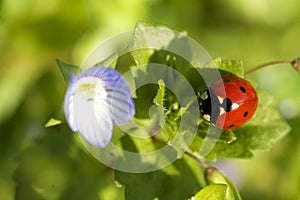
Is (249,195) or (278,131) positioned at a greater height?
(278,131)

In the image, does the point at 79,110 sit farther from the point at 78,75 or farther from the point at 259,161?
the point at 259,161

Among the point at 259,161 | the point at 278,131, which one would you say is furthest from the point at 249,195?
the point at 278,131

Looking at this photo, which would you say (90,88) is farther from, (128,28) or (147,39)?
(128,28)

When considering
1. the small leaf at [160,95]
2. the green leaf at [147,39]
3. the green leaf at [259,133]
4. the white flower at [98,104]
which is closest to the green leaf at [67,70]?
the white flower at [98,104]

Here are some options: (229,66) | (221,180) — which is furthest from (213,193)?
(229,66)

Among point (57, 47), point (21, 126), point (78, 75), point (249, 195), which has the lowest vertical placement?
point (249, 195)

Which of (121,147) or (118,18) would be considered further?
(118,18)

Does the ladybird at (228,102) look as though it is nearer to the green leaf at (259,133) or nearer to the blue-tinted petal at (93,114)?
the green leaf at (259,133)
